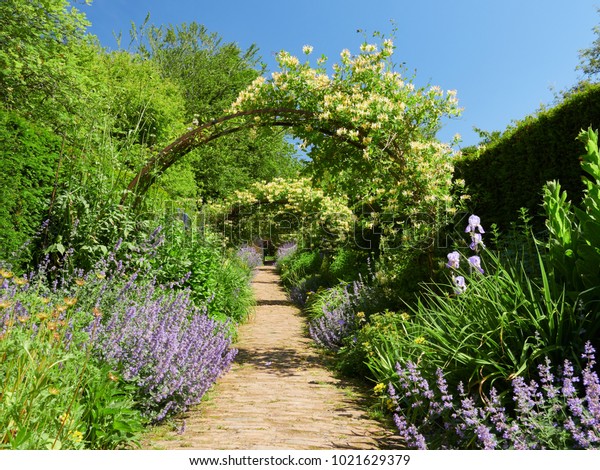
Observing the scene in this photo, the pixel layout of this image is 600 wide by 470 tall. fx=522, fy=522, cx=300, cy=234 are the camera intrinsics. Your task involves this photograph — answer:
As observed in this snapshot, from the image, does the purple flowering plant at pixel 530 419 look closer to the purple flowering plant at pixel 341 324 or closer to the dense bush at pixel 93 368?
the dense bush at pixel 93 368

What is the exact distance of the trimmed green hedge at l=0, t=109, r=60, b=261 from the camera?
613 centimetres

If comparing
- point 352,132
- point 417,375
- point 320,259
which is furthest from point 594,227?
point 320,259

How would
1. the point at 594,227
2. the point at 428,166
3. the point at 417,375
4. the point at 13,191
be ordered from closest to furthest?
the point at 594,227
the point at 417,375
the point at 13,191
the point at 428,166

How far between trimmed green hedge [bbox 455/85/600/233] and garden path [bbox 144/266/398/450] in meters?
3.28

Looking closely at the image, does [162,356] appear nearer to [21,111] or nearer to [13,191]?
[13,191]

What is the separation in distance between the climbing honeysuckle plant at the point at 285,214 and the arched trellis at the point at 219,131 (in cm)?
526

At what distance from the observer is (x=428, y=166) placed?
23.3 ft

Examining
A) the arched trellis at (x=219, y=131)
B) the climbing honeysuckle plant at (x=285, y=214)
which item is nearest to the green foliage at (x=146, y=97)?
the climbing honeysuckle plant at (x=285, y=214)

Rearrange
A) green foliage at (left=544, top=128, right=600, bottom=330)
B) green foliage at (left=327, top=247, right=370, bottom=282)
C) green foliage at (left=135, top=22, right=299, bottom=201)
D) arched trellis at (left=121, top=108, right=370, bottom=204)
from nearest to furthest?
green foliage at (left=544, top=128, right=600, bottom=330) < arched trellis at (left=121, top=108, right=370, bottom=204) < green foliage at (left=327, top=247, right=370, bottom=282) < green foliage at (left=135, top=22, right=299, bottom=201)

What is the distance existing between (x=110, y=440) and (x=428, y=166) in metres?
5.32

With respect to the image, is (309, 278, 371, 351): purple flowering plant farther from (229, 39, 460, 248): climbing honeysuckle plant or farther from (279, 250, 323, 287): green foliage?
(279, 250, 323, 287): green foliage

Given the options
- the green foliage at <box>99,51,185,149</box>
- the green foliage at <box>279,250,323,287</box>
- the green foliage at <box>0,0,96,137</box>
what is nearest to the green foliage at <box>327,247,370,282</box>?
the green foliage at <box>279,250,323,287</box>
